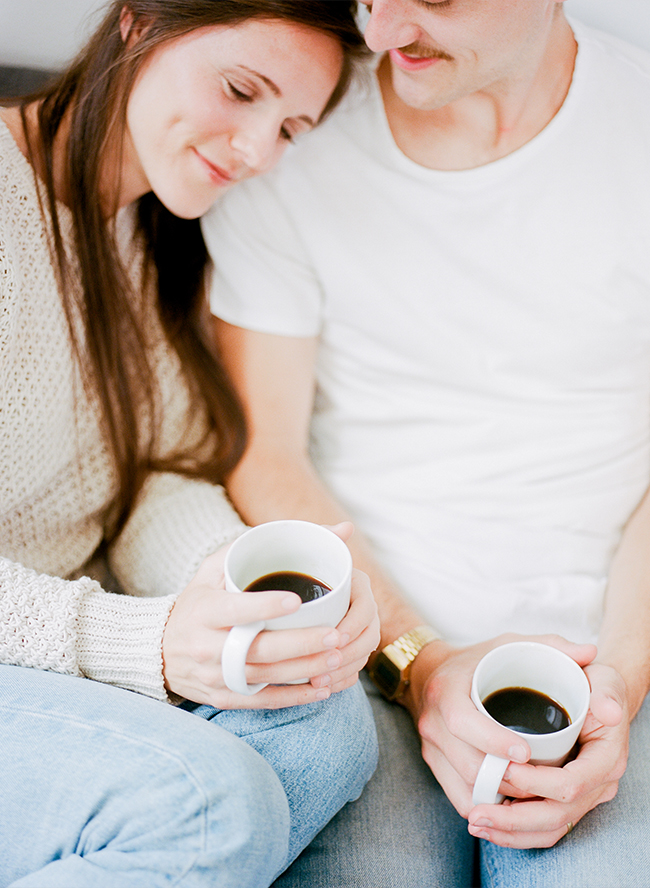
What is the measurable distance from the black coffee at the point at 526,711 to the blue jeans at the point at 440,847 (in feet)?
0.57

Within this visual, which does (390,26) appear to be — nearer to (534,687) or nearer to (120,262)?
(120,262)

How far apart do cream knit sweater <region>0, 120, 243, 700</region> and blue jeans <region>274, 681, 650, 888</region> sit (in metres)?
0.29

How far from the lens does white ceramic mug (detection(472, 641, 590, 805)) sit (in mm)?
816

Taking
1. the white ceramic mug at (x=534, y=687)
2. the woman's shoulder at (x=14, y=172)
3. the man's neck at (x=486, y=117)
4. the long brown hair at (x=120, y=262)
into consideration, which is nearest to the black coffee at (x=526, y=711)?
the white ceramic mug at (x=534, y=687)

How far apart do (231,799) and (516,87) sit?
A: 99 centimetres

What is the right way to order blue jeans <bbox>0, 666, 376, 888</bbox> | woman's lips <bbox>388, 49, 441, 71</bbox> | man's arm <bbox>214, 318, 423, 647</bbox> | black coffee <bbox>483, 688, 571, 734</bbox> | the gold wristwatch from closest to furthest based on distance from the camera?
blue jeans <bbox>0, 666, 376, 888</bbox> < black coffee <bbox>483, 688, 571, 734</bbox> < woman's lips <bbox>388, 49, 441, 71</bbox> < the gold wristwatch < man's arm <bbox>214, 318, 423, 647</bbox>

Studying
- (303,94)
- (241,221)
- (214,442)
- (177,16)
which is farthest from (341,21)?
(214,442)

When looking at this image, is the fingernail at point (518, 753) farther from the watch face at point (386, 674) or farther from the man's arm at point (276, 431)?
the man's arm at point (276, 431)

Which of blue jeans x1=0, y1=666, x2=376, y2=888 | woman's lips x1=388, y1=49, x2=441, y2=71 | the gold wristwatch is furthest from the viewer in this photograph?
the gold wristwatch

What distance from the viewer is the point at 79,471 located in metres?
1.10

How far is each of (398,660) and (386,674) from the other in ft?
0.13

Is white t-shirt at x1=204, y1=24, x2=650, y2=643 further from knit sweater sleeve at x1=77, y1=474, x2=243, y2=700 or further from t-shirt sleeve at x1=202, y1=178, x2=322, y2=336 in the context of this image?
knit sweater sleeve at x1=77, y1=474, x2=243, y2=700

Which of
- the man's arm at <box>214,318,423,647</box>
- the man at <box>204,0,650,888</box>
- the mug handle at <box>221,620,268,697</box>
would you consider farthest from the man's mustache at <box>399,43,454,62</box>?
the mug handle at <box>221,620,268,697</box>

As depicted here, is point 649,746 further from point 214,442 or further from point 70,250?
point 70,250
